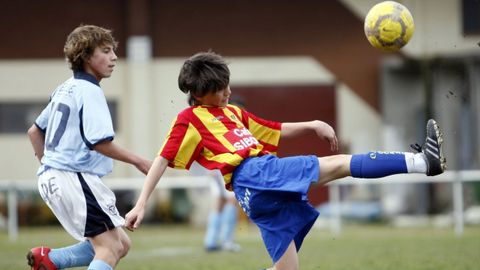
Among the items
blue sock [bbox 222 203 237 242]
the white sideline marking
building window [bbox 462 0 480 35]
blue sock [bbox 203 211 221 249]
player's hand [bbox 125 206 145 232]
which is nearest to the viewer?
player's hand [bbox 125 206 145 232]

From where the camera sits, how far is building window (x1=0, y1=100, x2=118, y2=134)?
21.7 metres

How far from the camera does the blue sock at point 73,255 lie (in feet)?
19.7

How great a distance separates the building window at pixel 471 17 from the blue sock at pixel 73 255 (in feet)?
52.6

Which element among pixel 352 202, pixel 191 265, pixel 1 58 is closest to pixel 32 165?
pixel 1 58

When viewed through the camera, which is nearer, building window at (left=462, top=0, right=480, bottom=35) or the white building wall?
building window at (left=462, top=0, right=480, bottom=35)

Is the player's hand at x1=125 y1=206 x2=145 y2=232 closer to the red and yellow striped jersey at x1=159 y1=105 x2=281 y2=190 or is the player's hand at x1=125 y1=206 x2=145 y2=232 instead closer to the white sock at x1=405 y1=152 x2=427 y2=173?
the red and yellow striped jersey at x1=159 y1=105 x2=281 y2=190

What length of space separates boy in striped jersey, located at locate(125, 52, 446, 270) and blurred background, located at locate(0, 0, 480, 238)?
1491cm

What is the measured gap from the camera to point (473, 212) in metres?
17.0

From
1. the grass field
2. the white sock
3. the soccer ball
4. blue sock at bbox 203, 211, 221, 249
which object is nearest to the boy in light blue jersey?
the white sock

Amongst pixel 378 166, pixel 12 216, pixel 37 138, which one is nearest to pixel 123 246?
pixel 37 138

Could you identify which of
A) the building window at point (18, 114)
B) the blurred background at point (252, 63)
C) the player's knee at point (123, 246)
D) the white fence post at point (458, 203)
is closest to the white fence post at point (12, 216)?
the blurred background at point (252, 63)

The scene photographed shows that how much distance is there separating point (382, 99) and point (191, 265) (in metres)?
12.2

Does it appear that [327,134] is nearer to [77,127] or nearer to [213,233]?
[77,127]

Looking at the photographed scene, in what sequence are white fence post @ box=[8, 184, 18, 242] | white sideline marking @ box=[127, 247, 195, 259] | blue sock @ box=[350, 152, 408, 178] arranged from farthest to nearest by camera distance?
1. white fence post @ box=[8, 184, 18, 242]
2. white sideline marking @ box=[127, 247, 195, 259]
3. blue sock @ box=[350, 152, 408, 178]
